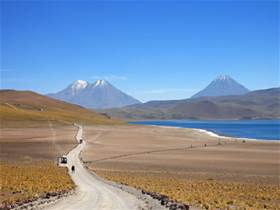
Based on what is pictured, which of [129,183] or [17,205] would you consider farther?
[129,183]

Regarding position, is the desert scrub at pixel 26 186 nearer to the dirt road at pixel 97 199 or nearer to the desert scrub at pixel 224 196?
the dirt road at pixel 97 199

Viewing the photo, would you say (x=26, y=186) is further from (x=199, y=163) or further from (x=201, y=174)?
(x=199, y=163)

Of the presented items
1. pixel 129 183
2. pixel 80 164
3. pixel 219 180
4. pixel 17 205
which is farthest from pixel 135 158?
pixel 17 205

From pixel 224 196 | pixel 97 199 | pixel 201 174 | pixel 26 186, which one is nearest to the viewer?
pixel 97 199

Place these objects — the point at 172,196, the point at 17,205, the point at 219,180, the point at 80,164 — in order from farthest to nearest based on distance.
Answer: the point at 80,164 < the point at 219,180 < the point at 172,196 < the point at 17,205

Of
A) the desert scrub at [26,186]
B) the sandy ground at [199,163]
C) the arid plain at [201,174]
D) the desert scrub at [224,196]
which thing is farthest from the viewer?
the sandy ground at [199,163]

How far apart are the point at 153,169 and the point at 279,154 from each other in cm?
2357

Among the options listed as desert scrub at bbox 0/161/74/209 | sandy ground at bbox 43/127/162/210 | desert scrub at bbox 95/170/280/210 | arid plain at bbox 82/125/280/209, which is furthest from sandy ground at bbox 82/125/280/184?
desert scrub at bbox 0/161/74/209

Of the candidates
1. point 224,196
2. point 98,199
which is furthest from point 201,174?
point 98,199

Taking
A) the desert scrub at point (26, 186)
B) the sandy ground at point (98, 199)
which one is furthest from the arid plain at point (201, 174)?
the desert scrub at point (26, 186)

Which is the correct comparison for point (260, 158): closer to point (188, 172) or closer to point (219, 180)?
A: point (188, 172)

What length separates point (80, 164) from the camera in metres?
45.7

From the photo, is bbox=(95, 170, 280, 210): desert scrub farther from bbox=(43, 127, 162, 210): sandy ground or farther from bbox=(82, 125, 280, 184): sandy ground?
bbox=(82, 125, 280, 184): sandy ground

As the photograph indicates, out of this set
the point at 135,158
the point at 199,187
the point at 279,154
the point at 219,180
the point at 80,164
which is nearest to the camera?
the point at 199,187
